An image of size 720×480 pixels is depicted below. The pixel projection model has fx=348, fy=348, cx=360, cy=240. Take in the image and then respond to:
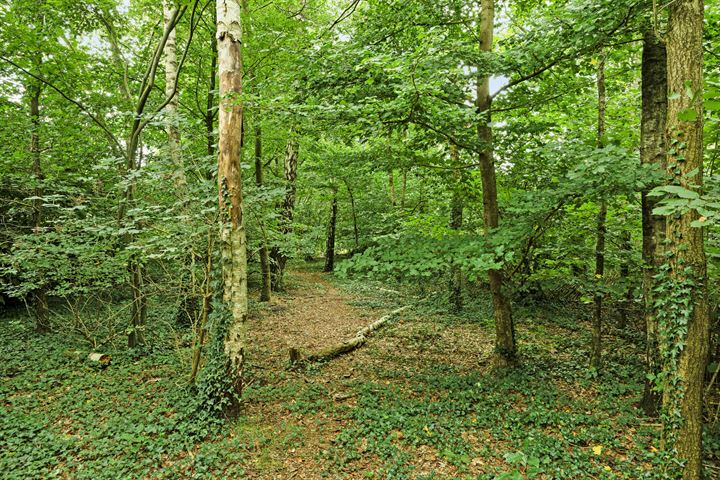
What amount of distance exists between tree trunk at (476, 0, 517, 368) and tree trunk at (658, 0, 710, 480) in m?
2.82

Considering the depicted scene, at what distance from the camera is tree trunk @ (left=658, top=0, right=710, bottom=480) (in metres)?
3.16

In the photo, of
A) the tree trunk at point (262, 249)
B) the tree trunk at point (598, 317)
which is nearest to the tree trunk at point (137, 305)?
the tree trunk at point (262, 249)

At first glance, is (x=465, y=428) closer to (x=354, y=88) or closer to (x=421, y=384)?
(x=421, y=384)

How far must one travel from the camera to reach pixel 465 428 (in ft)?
16.4

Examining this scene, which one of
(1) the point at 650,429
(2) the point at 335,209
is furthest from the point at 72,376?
(2) the point at 335,209

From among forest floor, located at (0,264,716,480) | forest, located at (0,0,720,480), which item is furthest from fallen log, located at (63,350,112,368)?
forest floor, located at (0,264,716,480)

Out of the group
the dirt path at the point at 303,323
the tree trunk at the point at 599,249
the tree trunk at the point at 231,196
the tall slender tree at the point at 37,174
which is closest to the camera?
the tree trunk at the point at 231,196

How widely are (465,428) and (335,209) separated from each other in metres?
15.9

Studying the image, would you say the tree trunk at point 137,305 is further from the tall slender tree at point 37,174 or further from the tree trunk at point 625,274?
A: the tree trunk at point 625,274

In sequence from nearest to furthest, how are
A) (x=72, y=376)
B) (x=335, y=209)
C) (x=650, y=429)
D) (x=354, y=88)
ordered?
(x=650, y=429), (x=354, y=88), (x=72, y=376), (x=335, y=209)

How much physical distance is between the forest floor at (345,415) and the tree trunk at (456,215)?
2.30 meters

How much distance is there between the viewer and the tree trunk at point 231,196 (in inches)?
201

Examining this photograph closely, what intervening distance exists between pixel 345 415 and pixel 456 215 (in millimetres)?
6646

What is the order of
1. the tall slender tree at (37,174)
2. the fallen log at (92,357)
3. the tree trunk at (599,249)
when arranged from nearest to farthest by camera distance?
the tree trunk at (599,249) < the fallen log at (92,357) < the tall slender tree at (37,174)
